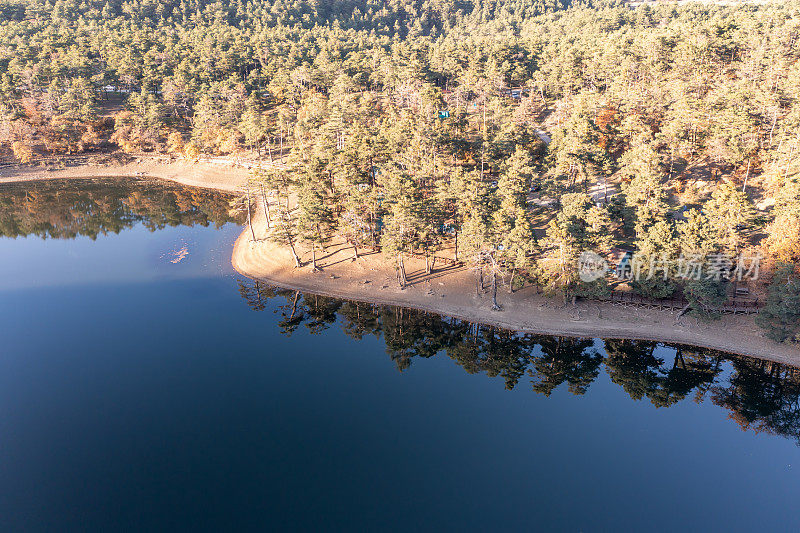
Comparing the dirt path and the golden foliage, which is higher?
the golden foliage

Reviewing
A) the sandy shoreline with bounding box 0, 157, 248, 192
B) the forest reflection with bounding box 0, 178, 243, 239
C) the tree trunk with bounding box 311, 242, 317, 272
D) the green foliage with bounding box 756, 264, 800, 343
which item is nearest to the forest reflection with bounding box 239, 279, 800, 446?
the green foliage with bounding box 756, 264, 800, 343

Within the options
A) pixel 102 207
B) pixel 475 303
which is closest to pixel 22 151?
pixel 102 207

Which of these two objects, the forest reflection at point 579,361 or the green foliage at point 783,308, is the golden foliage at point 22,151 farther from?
the green foliage at point 783,308

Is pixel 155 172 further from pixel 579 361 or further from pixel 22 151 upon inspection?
pixel 579 361

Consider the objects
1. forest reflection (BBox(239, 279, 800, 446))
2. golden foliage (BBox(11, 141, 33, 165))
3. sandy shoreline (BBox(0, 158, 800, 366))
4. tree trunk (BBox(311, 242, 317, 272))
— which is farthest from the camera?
golden foliage (BBox(11, 141, 33, 165))

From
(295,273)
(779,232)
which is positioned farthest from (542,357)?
(295,273)

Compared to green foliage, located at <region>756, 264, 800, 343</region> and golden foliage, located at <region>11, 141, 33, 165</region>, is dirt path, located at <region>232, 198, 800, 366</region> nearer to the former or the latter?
green foliage, located at <region>756, 264, 800, 343</region>

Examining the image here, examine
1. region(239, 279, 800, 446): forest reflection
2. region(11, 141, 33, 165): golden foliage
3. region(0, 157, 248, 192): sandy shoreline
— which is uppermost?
region(11, 141, 33, 165): golden foliage
